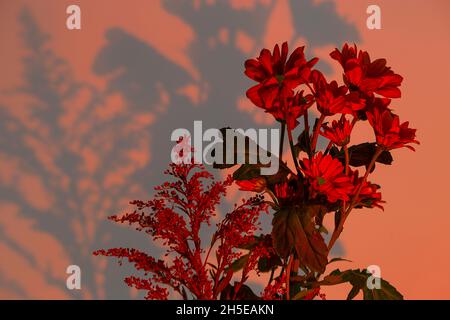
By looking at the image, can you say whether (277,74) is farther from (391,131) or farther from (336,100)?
(391,131)

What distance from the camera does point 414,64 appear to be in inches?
58.3

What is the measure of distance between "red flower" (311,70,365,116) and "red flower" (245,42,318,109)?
0.14 ft

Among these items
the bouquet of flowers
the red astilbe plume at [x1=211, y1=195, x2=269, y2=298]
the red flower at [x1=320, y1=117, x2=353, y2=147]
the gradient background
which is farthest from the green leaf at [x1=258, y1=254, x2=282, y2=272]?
the gradient background

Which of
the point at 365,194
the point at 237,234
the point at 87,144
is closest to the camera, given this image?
the point at 237,234

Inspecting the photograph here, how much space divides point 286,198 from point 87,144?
65 centimetres

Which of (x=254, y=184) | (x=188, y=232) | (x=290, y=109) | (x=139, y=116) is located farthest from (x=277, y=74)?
(x=139, y=116)

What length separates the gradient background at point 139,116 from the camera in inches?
55.8

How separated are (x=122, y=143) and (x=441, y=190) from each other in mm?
840

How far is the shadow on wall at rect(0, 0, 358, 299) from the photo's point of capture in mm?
1415

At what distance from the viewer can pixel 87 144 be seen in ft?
4.68

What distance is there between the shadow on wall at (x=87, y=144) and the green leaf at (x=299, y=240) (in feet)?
1.91

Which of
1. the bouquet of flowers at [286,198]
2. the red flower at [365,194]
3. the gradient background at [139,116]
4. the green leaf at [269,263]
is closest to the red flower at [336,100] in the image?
the bouquet of flowers at [286,198]

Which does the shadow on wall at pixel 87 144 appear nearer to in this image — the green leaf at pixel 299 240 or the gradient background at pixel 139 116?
the gradient background at pixel 139 116

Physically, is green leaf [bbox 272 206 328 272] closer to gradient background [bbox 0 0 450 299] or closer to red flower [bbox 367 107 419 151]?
red flower [bbox 367 107 419 151]
